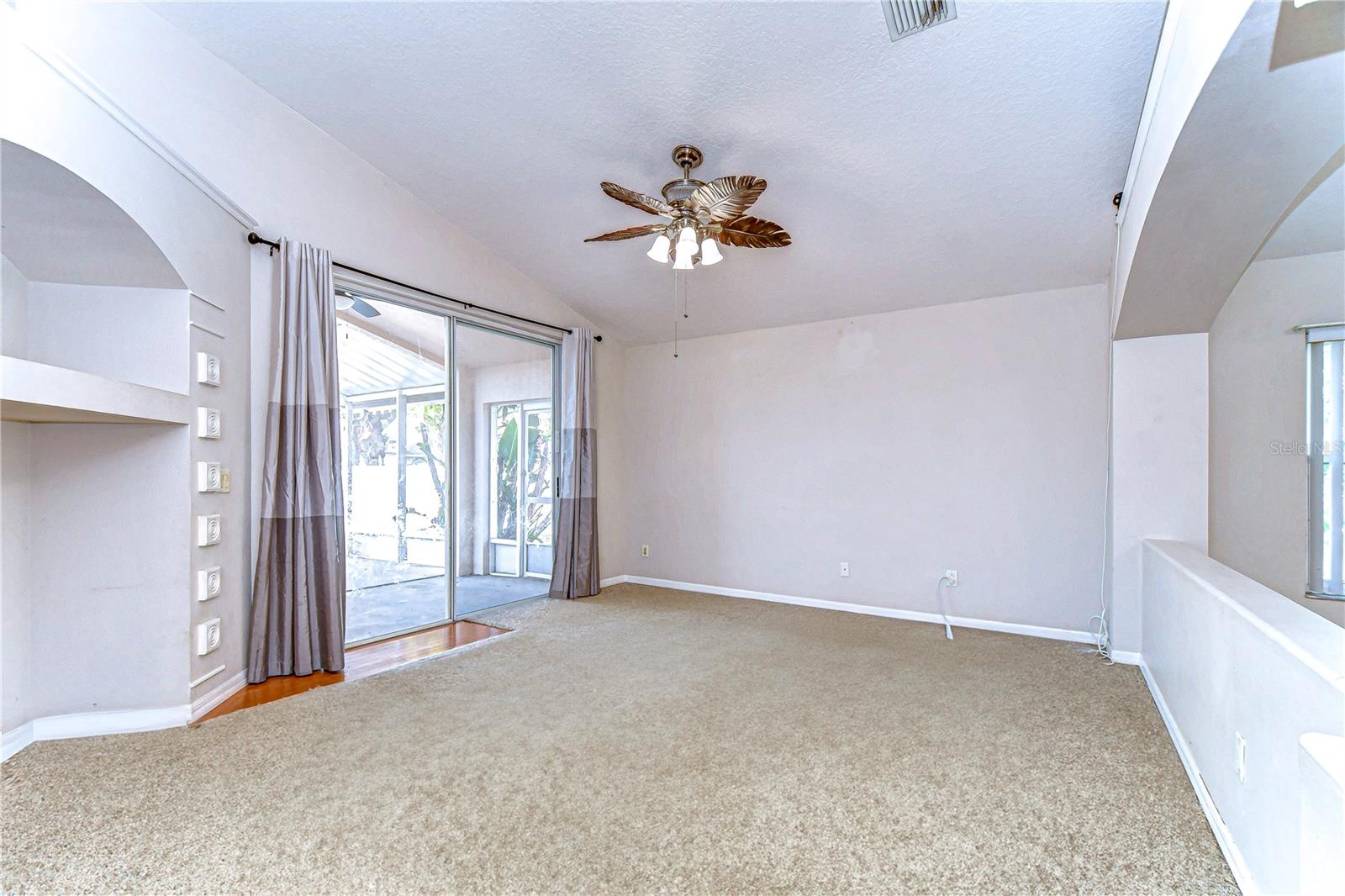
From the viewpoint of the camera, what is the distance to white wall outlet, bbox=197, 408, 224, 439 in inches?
119

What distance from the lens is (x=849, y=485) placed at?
203 inches

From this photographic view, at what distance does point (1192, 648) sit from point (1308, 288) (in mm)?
2832

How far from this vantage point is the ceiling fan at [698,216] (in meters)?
2.83

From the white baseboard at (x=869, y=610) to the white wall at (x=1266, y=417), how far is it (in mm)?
1076

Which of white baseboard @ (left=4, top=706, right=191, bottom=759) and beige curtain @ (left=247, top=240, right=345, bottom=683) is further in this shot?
beige curtain @ (left=247, top=240, right=345, bottom=683)

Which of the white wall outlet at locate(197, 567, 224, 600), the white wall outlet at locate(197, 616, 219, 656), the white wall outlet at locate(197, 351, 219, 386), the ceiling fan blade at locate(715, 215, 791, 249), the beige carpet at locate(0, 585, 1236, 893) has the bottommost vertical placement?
the beige carpet at locate(0, 585, 1236, 893)

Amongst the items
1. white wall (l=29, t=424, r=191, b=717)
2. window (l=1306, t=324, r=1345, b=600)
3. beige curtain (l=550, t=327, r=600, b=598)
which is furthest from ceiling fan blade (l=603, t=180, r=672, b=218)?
window (l=1306, t=324, r=1345, b=600)

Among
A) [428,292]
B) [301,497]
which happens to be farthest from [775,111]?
[301,497]

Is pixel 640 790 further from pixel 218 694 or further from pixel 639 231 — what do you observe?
pixel 639 231

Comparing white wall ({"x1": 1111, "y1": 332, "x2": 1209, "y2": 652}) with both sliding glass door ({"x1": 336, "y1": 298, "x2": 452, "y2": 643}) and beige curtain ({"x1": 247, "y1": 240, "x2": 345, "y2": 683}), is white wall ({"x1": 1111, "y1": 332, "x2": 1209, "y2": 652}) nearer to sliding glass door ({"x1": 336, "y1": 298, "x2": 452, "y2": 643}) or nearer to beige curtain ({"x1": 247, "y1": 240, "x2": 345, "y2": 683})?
sliding glass door ({"x1": 336, "y1": 298, "x2": 452, "y2": 643})

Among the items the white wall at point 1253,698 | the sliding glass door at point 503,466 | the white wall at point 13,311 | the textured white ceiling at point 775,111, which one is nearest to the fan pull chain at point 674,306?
the textured white ceiling at point 775,111

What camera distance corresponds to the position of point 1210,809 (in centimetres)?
213

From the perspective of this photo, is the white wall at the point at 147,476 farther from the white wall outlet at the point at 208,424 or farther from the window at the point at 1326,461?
the window at the point at 1326,461

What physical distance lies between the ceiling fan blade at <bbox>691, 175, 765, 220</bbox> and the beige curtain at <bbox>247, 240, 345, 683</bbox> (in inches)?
94.7
